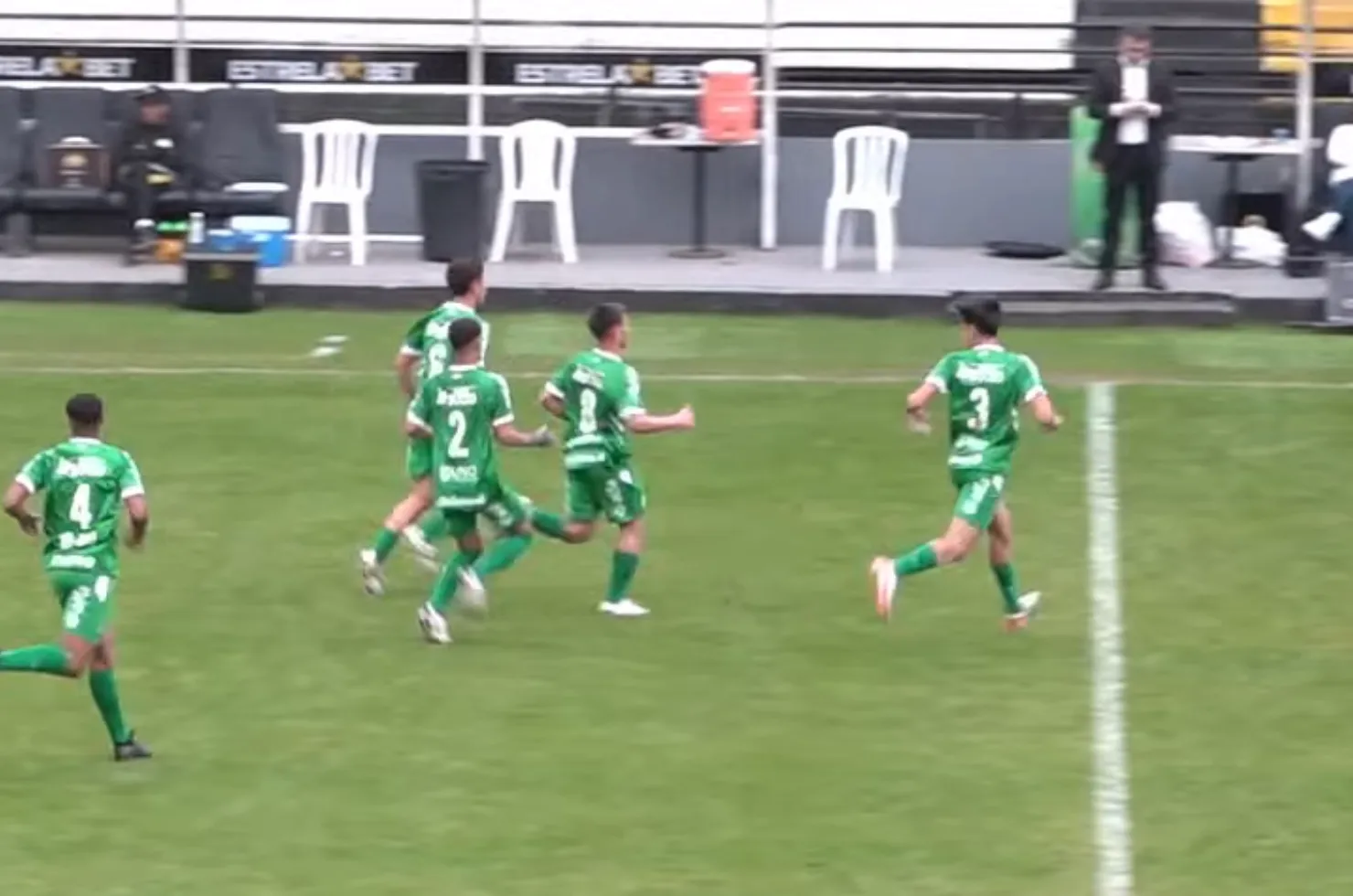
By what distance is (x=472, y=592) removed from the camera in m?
13.7

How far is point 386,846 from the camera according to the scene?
10.6m

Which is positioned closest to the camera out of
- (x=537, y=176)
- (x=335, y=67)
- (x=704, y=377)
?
(x=704, y=377)

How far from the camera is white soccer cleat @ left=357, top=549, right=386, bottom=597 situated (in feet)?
47.6

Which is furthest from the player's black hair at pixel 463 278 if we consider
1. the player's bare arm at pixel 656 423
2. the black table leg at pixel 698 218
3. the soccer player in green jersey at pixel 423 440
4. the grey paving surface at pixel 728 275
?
the black table leg at pixel 698 218

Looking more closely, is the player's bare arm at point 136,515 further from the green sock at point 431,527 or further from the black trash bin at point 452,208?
the black trash bin at point 452,208

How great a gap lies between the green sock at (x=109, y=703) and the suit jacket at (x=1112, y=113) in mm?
12833

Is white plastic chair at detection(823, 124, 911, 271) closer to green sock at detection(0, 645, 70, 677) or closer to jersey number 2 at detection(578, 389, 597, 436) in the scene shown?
jersey number 2 at detection(578, 389, 597, 436)

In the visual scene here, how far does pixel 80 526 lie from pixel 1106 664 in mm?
4860

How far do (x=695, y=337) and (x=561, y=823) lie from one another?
451 inches

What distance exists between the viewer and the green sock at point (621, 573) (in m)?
13.9

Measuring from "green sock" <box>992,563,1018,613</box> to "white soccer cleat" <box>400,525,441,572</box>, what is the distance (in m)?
2.96

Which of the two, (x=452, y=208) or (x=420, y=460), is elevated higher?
(x=452, y=208)

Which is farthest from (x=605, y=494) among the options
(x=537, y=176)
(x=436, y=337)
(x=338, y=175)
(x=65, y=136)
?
(x=65, y=136)

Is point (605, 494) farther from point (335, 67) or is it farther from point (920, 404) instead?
point (335, 67)
